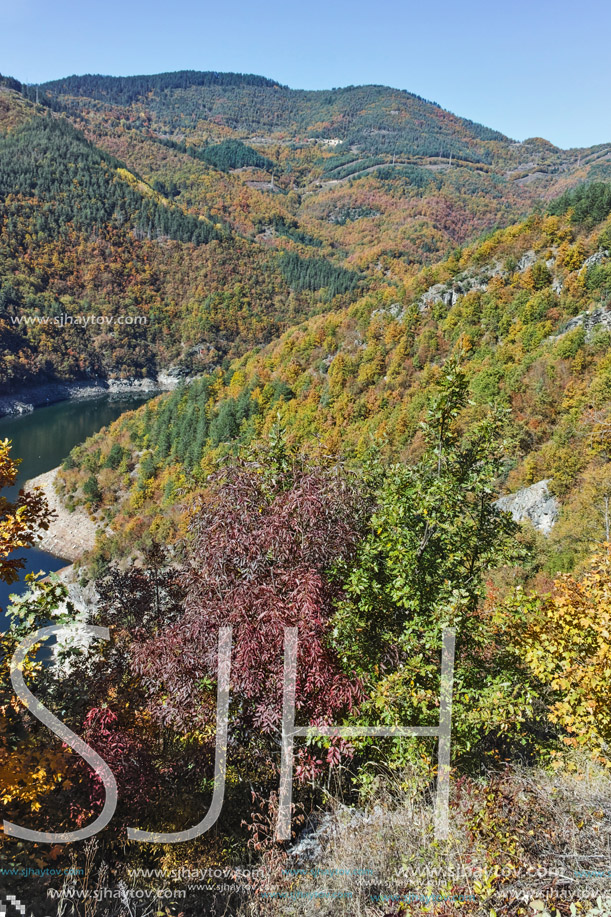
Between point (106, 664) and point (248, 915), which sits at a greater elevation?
point (248, 915)

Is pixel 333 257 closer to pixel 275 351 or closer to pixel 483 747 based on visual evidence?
pixel 275 351

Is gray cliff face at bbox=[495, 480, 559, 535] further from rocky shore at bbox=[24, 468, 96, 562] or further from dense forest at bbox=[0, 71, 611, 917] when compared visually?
rocky shore at bbox=[24, 468, 96, 562]

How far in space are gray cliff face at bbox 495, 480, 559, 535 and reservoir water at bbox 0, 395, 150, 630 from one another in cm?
3792

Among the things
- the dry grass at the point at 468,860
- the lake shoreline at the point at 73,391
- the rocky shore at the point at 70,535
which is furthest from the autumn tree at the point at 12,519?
the lake shoreline at the point at 73,391

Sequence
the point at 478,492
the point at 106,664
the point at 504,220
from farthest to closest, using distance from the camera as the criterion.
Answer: the point at 504,220, the point at 106,664, the point at 478,492

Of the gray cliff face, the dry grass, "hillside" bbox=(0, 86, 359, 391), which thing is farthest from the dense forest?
"hillside" bbox=(0, 86, 359, 391)

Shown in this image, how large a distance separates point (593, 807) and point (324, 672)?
2.52m

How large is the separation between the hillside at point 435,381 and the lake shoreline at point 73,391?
4180 centimetres

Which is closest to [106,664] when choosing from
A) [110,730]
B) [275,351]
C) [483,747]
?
[110,730]

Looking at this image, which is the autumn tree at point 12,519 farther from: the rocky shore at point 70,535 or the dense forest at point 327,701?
the rocky shore at point 70,535

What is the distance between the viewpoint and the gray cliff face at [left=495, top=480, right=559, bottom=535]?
61.4 feet

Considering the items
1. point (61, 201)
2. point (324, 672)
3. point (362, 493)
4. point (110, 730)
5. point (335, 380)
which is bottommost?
point (335, 380)

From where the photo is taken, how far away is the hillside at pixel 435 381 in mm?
19703

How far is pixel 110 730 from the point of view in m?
5.74
